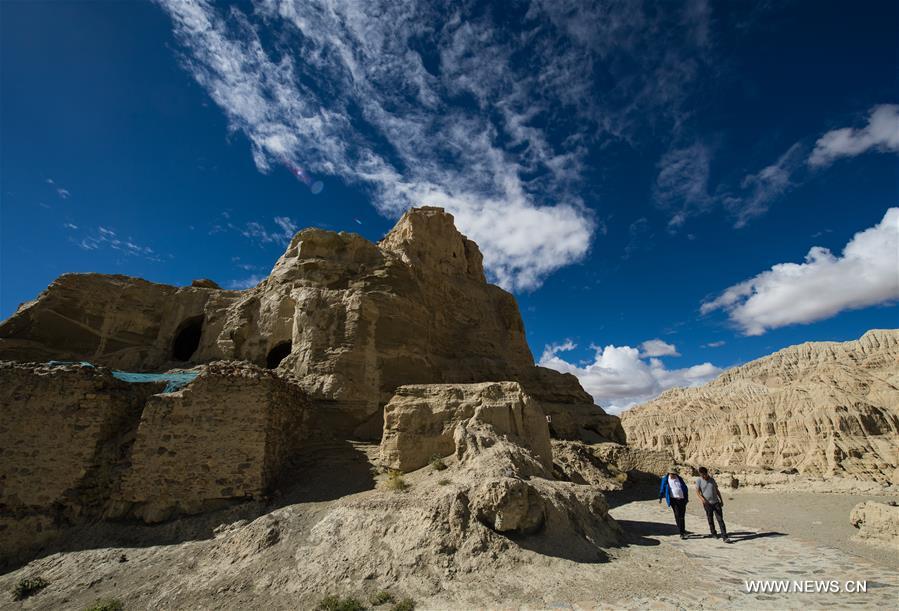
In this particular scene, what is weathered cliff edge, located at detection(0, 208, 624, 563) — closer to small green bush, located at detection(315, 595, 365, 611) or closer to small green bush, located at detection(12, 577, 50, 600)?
small green bush, located at detection(12, 577, 50, 600)

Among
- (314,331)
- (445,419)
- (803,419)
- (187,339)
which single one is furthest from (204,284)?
(803,419)

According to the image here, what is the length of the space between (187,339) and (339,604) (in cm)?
1987

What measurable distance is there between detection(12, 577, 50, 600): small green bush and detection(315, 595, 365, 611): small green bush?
636 centimetres

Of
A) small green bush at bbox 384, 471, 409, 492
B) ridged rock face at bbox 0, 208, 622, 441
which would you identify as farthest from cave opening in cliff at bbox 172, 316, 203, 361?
small green bush at bbox 384, 471, 409, 492

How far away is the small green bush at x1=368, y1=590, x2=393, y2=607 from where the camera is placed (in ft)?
21.0

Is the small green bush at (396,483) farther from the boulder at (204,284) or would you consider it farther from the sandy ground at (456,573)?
the boulder at (204,284)

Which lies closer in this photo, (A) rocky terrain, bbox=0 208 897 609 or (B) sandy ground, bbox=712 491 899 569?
(A) rocky terrain, bbox=0 208 897 609

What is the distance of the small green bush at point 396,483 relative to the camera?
9.93 m

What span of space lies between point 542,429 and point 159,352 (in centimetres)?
1782

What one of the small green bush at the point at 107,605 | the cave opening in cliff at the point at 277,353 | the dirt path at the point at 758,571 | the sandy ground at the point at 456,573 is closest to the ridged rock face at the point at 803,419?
the dirt path at the point at 758,571

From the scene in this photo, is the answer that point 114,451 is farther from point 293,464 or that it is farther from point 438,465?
point 438,465

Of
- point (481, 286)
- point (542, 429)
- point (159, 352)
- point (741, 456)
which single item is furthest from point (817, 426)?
point (159, 352)

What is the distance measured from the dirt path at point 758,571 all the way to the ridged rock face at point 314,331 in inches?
393

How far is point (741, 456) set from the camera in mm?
63188
